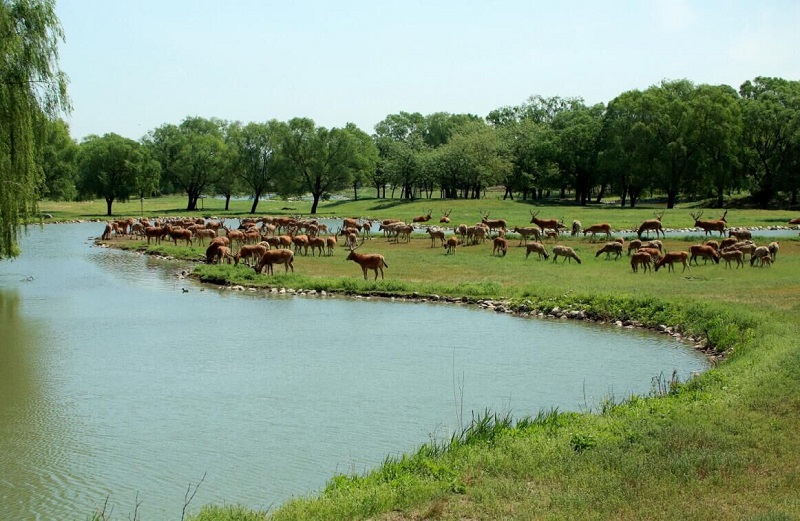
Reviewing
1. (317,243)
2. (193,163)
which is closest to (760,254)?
(317,243)

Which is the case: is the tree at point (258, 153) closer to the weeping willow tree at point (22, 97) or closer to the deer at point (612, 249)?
the deer at point (612, 249)

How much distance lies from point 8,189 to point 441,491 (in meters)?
23.1

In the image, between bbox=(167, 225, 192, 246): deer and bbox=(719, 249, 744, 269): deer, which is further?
bbox=(167, 225, 192, 246): deer

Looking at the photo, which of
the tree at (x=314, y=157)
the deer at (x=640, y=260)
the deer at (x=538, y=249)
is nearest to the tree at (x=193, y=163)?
the tree at (x=314, y=157)

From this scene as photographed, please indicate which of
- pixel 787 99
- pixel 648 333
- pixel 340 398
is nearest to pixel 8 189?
pixel 340 398

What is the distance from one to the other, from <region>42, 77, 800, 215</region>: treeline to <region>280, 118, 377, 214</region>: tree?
123 millimetres

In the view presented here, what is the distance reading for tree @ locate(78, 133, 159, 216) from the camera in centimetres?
8650

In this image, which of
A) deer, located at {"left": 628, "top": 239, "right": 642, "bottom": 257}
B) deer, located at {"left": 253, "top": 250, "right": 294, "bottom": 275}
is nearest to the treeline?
deer, located at {"left": 628, "top": 239, "right": 642, "bottom": 257}

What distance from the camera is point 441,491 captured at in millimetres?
9391

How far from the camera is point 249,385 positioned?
57.0ft

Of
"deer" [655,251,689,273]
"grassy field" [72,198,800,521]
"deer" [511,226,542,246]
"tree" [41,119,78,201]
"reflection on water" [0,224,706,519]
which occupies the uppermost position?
"tree" [41,119,78,201]

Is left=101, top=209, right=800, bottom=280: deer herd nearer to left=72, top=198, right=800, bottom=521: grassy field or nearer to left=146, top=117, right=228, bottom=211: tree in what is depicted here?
left=72, top=198, right=800, bottom=521: grassy field

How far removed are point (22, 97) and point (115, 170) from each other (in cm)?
6239

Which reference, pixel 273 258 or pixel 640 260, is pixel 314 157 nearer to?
pixel 273 258
